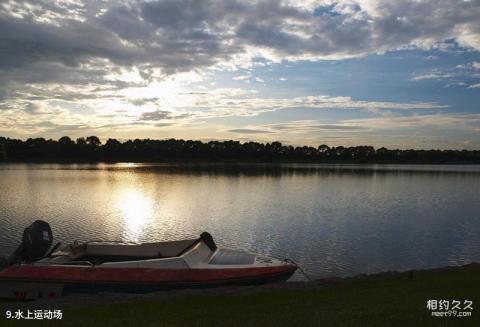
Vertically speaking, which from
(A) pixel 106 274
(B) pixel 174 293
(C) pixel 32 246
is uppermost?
(C) pixel 32 246

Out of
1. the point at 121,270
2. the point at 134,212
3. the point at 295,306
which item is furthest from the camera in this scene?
the point at 134,212

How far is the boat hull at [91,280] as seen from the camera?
17.2 metres

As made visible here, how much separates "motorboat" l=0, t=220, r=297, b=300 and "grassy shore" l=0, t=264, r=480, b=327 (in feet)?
3.99

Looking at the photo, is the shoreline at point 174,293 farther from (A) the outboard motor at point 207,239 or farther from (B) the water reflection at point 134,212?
(B) the water reflection at point 134,212

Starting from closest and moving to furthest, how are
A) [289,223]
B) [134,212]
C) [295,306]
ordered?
[295,306], [289,223], [134,212]

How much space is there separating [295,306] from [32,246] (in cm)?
1277

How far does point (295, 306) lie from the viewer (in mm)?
13438

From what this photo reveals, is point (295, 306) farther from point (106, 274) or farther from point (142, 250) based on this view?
point (142, 250)

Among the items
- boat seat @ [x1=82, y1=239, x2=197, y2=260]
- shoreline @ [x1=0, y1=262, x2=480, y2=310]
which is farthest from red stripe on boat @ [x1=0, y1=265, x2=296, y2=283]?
boat seat @ [x1=82, y1=239, x2=197, y2=260]

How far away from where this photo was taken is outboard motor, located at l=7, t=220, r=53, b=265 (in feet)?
61.8

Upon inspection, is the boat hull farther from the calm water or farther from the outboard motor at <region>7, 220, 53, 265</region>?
the calm water

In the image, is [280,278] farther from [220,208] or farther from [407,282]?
[220,208]

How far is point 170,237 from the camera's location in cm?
3350

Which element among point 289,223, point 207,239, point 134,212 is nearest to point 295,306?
point 207,239
